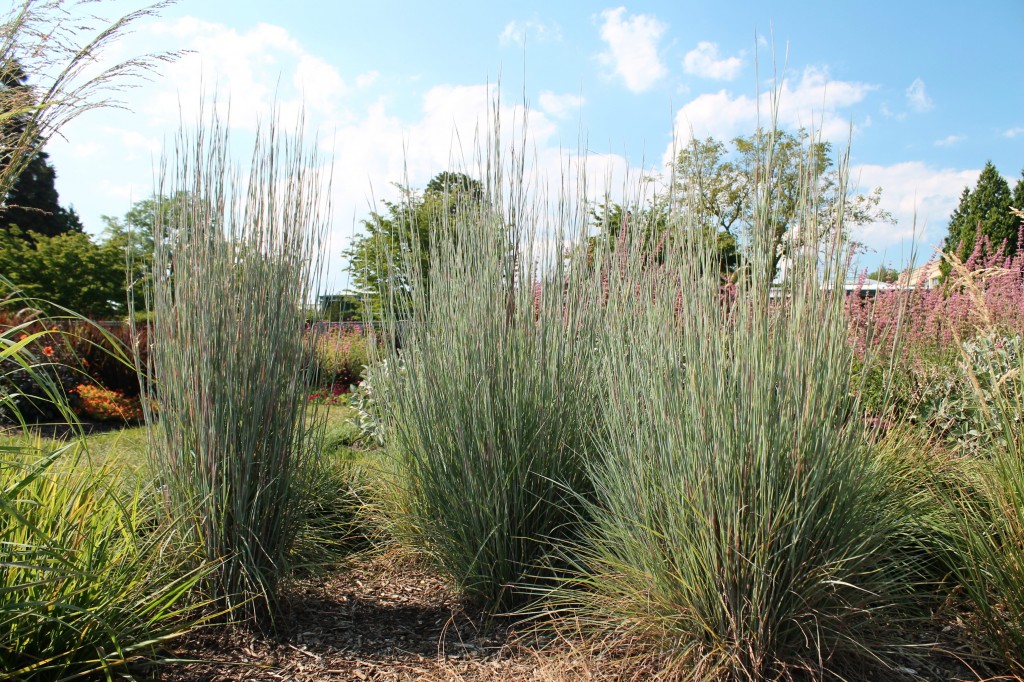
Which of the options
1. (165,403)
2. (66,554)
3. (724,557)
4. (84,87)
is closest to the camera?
(724,557)

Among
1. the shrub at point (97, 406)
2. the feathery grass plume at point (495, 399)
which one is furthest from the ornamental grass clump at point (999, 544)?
the shrub at point (97, 406)

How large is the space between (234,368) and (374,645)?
1236 mm

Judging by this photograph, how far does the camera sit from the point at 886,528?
2234mm

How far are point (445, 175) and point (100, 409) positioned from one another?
25.1ft

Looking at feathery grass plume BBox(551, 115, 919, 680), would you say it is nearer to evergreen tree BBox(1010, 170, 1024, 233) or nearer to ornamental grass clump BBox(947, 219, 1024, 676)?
Answer: ornamental grass clump BBox(947, 219, 1024, 676)

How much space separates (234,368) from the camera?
249cm

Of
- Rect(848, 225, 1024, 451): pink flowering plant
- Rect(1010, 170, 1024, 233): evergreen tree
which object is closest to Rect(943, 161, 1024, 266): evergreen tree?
Rect(1010, 170, 1024, 233): evergreen tree

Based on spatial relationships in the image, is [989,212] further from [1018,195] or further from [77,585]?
[77,585]

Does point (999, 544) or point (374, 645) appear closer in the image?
point (374, 645)

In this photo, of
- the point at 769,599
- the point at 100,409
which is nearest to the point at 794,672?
the point at 769,599

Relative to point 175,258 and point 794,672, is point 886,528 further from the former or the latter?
point 175,258

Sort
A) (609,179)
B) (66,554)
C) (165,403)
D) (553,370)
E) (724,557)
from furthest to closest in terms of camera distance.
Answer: (609,179) < (553,370) < (165,403) < (66,554) < (724,557)

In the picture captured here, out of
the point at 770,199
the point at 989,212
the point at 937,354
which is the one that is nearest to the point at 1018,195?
the point at 989,212

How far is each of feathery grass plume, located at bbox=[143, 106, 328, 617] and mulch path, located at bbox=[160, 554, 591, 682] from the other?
0.18 m
